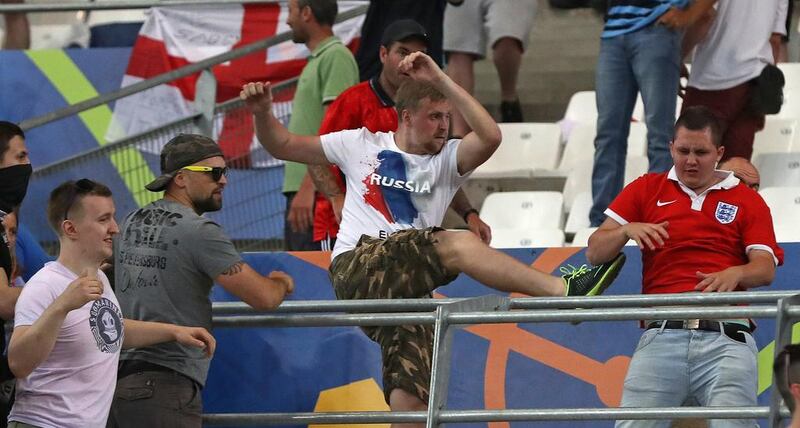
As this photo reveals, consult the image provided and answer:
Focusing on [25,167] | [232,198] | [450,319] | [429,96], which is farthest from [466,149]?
[232,198]

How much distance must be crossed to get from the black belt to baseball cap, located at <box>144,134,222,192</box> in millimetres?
1836

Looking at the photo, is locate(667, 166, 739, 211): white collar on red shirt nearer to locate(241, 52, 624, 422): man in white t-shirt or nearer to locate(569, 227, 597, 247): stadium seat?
locate(241, 52, 624, 422): man in white t-shirt

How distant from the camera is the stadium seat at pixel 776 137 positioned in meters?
8.94

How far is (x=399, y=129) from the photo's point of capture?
20.0ft

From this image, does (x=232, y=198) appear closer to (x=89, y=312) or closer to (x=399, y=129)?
(x=399, y=129)

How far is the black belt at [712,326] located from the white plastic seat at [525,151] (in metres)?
3.73

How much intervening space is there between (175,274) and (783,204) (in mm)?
3631

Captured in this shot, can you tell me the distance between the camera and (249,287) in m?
5.41

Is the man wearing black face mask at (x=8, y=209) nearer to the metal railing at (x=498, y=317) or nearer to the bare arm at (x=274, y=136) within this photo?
the metal railing at (x=498, y=317)

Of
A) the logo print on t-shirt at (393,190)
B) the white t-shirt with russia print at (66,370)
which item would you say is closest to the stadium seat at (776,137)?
the logo print on t-shirt at (393,190)

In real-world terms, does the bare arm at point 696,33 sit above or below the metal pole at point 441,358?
above

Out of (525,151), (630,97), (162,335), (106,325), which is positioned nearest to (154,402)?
A: (162,335)

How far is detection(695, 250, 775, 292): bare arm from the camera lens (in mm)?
5430

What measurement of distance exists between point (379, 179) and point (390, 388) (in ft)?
2.80
